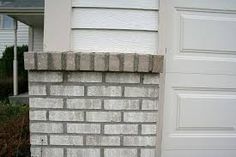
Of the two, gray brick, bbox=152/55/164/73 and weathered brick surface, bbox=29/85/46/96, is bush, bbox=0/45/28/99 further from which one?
gray brick, bbox=152/55/164/73

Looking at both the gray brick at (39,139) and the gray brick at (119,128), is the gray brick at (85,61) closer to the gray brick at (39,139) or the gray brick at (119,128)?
the gray brick at (119,128)

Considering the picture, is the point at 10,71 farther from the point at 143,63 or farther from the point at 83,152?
the point at 143,63

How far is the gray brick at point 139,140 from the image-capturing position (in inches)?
99.2

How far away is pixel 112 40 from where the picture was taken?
2.51 meters

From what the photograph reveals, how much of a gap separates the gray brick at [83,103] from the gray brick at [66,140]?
9.8 inches

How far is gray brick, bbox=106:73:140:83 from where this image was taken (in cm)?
243

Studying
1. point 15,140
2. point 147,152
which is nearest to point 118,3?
point 147,152

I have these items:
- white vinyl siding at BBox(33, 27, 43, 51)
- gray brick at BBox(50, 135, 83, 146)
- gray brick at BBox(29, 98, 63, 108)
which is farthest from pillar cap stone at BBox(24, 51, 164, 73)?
white vinyl siding at BBox(33, 27, 43, 51)

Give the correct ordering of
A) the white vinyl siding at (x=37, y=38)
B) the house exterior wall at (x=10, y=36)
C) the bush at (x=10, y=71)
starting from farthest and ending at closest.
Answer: the house exterior wall at (x=10, y=36) → the white vinyl siding at (x=37, y=38) → the bush at (x=10, y=71)

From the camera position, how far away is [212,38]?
2.69 metres

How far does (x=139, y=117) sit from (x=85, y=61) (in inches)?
24.9

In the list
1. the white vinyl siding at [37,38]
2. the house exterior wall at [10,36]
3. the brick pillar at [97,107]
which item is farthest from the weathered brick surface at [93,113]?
the house exterior wall at [10,36]

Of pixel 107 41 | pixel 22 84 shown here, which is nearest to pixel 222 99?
pixel 107 41

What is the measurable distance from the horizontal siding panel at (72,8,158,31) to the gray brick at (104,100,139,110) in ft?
1.96
